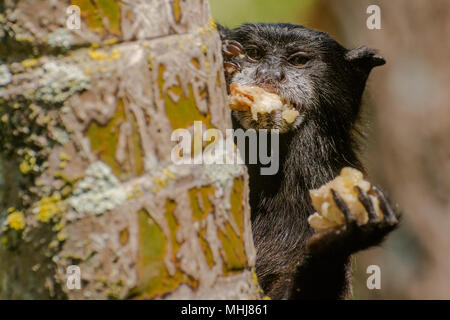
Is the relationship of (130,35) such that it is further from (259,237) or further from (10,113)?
(259,237)

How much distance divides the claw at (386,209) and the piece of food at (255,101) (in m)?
1.14

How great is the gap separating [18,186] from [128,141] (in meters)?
0.40

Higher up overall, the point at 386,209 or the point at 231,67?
the point at 231,67

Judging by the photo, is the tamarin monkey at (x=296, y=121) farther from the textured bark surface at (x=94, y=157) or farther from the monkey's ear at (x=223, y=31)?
the textured bark surface at (x=94, y=157)

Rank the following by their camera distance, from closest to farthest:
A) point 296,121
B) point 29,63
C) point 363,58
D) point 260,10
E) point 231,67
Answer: point 29,63, point 231,67, point 296,121, point 363,58, point 260,10

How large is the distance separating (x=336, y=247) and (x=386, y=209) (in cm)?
32

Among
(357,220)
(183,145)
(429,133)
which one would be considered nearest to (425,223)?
(429,133)

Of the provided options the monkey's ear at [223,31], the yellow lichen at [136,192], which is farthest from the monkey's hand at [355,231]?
the monkey's ear at [223,31]

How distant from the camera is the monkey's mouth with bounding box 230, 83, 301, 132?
3.83 metres

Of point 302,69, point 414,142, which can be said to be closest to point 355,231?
point 302,69

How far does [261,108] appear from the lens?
3842 millimetres

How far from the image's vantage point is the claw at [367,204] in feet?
9.22

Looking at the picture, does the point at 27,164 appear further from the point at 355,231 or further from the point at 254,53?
the point at 254,53

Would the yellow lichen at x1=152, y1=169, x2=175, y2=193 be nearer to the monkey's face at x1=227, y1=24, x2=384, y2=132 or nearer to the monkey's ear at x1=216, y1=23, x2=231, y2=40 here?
the monkey's face at x1=227, y1=24, x2=384, y2=132
